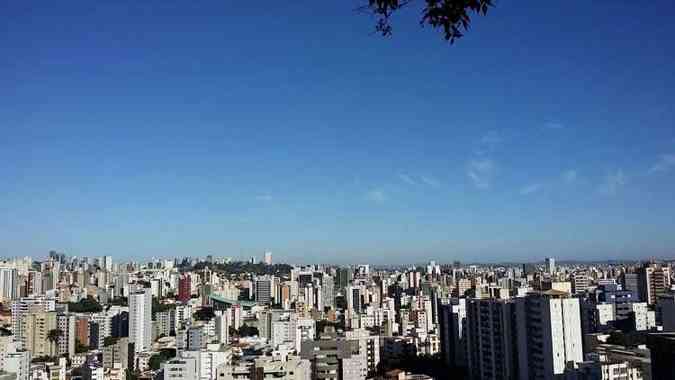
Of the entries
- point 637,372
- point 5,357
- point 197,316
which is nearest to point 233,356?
point 5,357

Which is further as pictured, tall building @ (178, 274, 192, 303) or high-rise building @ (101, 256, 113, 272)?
high-rise building @ (101, 256, 113, 272)

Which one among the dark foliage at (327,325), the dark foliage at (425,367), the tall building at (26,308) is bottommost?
the dark foliage at (425,367)

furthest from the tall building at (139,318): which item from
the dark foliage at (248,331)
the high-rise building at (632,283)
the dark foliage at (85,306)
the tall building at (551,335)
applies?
the high-rise building at (632,283)

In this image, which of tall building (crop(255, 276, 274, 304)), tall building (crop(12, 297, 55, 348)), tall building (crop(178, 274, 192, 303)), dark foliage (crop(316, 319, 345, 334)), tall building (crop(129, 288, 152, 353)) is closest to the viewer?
tall building (crop(12, 297, 55, 348))

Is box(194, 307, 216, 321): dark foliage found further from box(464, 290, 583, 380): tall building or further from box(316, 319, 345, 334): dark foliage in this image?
box(464, 290, 583, 380): tall building

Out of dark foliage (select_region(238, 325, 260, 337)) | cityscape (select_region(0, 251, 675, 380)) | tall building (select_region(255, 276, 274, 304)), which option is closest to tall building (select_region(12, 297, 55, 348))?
cityscape (select_region(0, 251, 675, 380))

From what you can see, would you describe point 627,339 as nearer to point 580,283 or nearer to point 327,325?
point 327,325

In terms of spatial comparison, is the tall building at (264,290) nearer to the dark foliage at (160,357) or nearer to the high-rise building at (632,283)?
the dark foliage at (160,357)

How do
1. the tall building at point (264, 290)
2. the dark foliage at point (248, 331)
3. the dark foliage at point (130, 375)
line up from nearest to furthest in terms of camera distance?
the dark foliage at point (130, 375) → the dark foliage at point (248, 331) → the tall building at point (264, 290)
